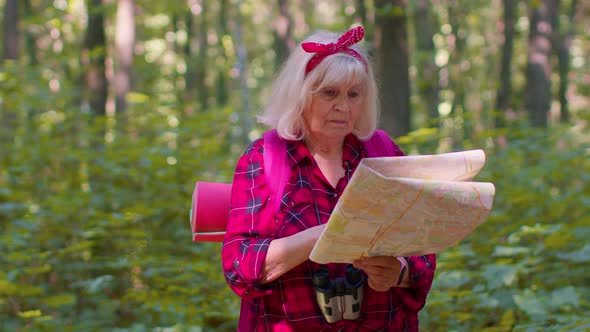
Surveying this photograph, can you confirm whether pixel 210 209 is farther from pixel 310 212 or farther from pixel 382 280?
pixel 382 280

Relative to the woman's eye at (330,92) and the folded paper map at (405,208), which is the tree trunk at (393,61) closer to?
the woman's eye at (330,92)

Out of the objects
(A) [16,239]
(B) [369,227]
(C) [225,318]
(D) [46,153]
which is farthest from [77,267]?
(B) [369,227]

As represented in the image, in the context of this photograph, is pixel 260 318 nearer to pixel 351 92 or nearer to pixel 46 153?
pixel 351 92

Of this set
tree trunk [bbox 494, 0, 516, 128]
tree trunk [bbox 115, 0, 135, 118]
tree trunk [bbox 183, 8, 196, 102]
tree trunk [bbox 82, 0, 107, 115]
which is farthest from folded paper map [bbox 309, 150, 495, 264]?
tree trunk [bbox 183, 8, 196, 102]

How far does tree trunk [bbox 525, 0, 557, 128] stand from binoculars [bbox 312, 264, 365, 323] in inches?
482

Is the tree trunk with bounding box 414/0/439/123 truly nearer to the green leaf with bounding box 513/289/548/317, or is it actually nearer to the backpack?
the green leaf with bounding box 513/289/548/317

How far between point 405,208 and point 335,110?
0.60m

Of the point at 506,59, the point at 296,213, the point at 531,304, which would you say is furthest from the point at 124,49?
the point at 296,213

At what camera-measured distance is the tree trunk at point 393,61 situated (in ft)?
25.2

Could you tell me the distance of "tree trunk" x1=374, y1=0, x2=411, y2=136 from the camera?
25.2 feet

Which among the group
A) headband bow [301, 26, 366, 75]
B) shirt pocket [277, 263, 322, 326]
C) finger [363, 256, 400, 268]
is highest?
headband bow [301, 26, 366, 75]

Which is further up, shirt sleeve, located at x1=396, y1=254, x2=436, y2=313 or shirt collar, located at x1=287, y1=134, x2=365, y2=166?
shirt collar, located at x1=287, y1=134, x2=365, y2=166

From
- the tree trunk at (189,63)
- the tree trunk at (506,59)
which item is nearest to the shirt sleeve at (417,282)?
the tree trunk at (506,59)

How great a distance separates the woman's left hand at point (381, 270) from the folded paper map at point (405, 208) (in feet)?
0.27
